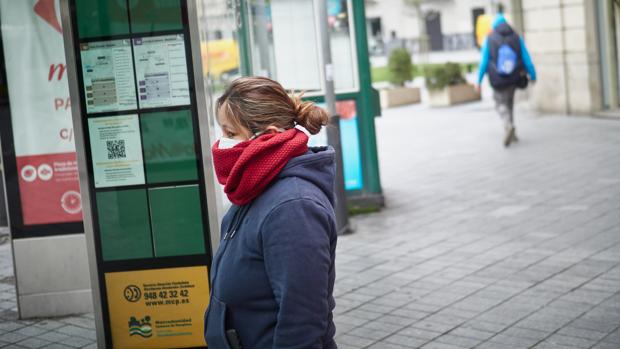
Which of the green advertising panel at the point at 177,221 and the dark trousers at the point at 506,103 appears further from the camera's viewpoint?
the dark trousers at the point at 506,103

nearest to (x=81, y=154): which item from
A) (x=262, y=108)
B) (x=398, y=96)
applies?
(x=262, y=108)

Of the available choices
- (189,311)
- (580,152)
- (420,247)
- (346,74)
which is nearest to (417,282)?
(420,247)

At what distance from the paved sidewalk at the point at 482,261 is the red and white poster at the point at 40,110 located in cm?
80

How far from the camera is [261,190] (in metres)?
2.80

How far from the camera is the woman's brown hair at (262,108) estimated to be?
2842mm

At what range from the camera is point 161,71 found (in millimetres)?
5121

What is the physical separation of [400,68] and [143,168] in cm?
1873

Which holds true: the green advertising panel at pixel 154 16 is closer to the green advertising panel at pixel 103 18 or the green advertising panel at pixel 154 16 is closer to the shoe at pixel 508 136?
the green advertising panel at pixel 103 18

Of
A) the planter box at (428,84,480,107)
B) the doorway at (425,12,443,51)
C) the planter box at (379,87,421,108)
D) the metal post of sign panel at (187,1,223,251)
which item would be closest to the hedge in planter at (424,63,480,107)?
the planter box at (428,84,480,107)

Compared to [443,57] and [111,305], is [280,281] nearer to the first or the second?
[111,305]

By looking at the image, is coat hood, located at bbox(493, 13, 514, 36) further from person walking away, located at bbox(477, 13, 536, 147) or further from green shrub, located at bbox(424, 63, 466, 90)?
green shrub, located at bbox(424, 63, 466, 90)

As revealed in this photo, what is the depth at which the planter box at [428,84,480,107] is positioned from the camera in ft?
70.3

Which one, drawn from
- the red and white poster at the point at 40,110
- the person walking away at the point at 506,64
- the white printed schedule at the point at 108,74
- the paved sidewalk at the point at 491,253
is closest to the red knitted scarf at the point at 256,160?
the white printed schedule at the point at 108,74

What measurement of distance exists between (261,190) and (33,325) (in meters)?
4.15
